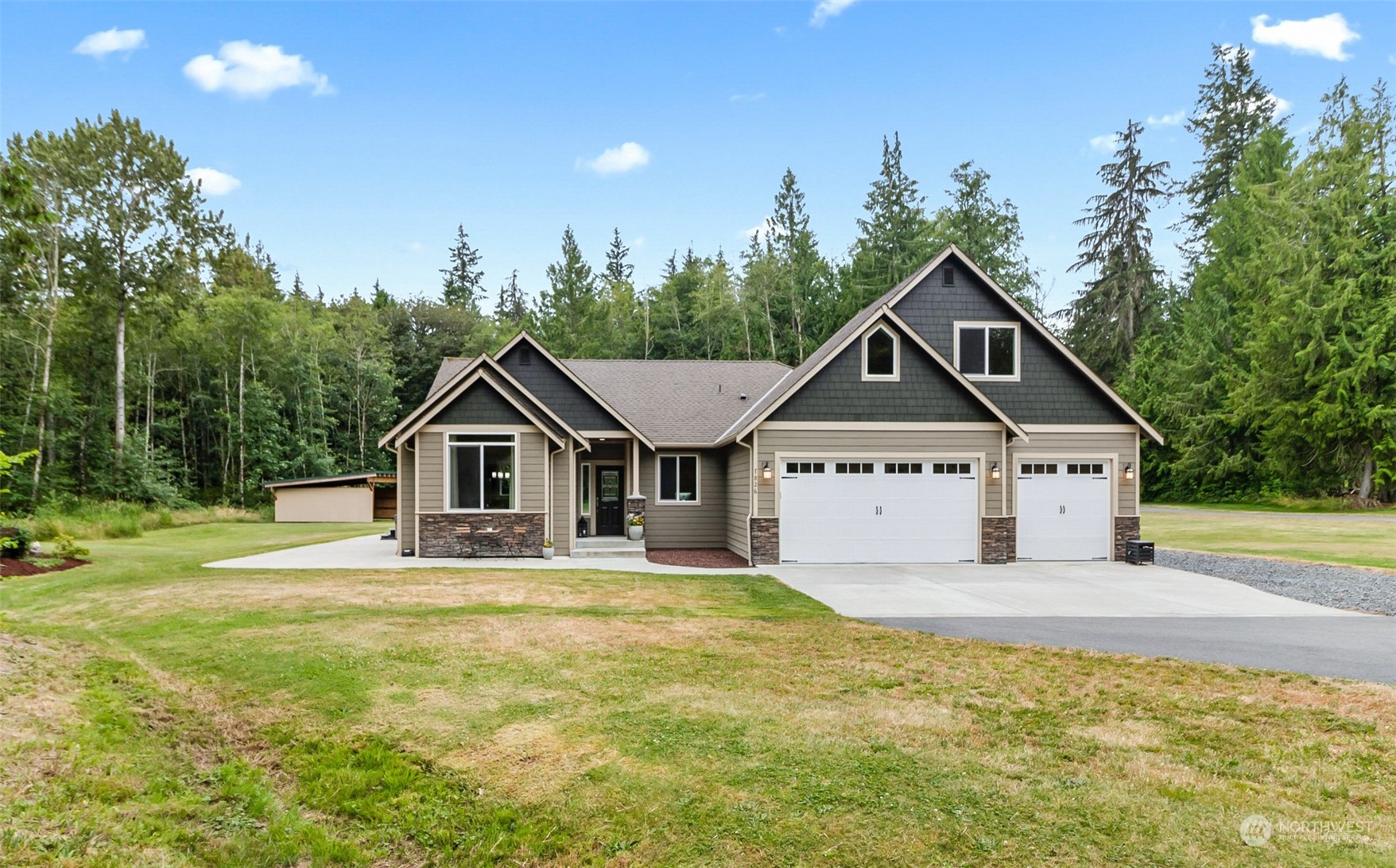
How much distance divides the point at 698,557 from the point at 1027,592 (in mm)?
7085

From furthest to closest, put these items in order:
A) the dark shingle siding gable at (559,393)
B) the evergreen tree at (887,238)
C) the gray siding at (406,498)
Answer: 1. the evergreen tree at (887,238)
2. the dark shingle siding gable at (559,393)
3. the gray siding at (406,498)

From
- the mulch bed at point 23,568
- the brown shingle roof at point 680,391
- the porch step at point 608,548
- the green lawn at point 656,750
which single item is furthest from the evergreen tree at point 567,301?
the green lawn at point 656,750

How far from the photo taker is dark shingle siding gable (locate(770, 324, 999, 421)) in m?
15.6

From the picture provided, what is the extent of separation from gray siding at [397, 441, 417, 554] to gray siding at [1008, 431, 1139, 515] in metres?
13.8

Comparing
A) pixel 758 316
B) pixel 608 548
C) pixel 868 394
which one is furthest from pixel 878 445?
pixel 758 316

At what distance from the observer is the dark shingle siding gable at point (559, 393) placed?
59.2 feet

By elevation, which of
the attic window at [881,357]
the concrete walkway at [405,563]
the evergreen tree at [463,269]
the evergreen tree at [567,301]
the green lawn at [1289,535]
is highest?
the evergreen tree at [463,269]

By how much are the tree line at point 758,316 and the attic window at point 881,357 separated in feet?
75.3

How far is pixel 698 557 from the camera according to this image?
16641 millimetres

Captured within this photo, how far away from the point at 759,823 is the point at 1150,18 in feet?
69.6

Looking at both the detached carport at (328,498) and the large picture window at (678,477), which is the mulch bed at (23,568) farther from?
the detached carport at (328,498)

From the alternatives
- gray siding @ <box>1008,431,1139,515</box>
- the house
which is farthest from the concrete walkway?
gray siding @ <box>1008,431,1139,515</box>

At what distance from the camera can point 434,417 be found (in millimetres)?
15867

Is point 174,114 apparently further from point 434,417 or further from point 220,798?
point 220,798
